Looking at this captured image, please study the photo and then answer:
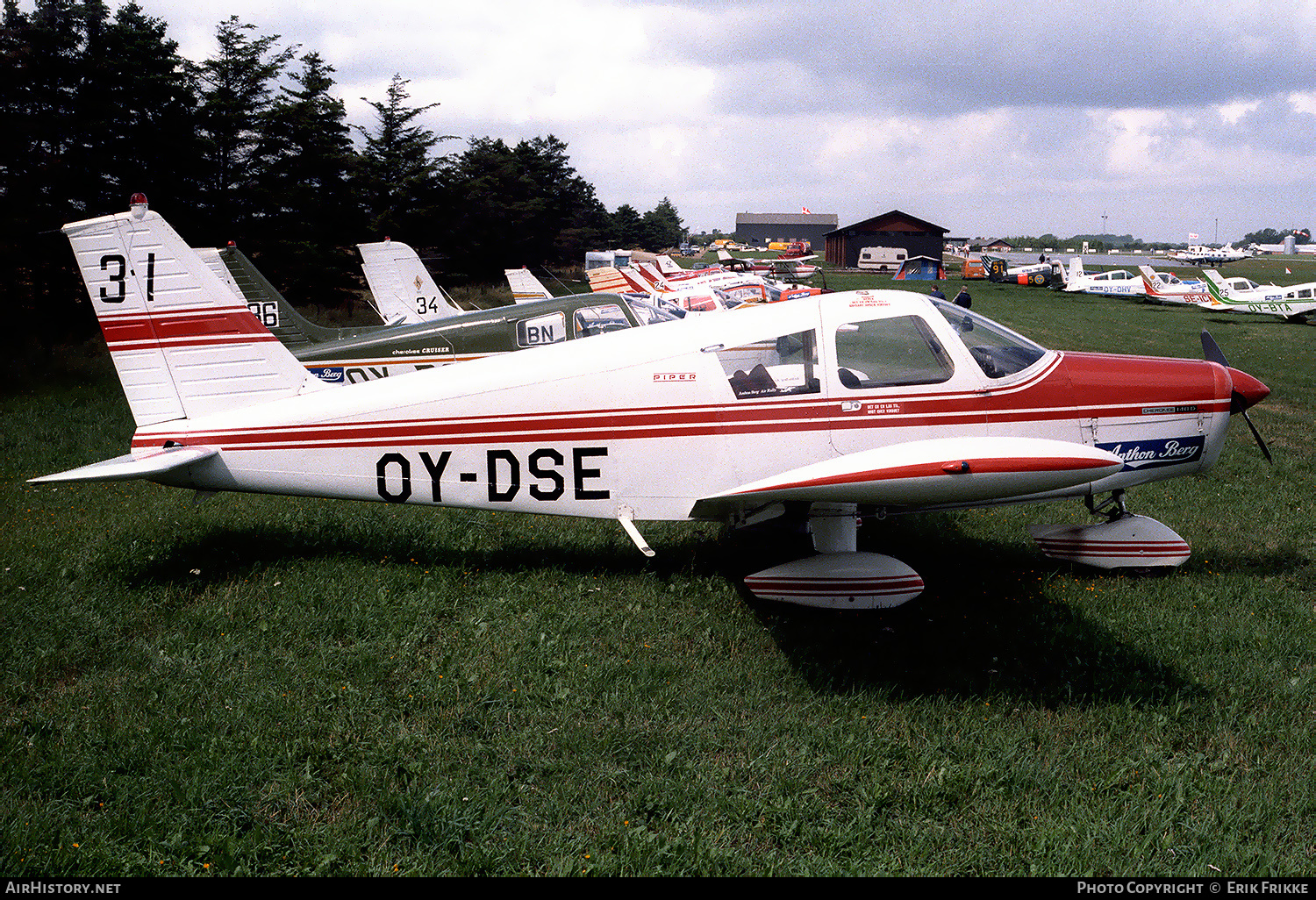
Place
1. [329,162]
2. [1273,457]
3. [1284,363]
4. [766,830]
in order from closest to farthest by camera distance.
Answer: [766,830], [1273,457], [1284,363], [329,162]

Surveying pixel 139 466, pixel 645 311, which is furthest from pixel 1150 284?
pixel 139 466

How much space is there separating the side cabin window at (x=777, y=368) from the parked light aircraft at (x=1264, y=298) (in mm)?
35606

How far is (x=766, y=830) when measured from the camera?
3.83 metres

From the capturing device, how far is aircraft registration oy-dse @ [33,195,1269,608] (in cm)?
582

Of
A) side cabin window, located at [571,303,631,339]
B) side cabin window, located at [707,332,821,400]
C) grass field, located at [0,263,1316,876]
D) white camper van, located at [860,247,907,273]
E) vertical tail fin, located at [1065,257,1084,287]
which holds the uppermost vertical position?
white camper van, located at [860,247,907,273]

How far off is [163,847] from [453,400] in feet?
10.7

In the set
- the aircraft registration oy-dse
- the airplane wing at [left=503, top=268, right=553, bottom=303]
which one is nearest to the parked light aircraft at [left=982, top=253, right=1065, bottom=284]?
the airplane wing at [left=503, top=268, right=553, bottom=303]

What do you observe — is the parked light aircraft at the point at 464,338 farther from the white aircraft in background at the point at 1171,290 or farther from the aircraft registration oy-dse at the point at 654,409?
the white aircraft in background at the point at 1171,290

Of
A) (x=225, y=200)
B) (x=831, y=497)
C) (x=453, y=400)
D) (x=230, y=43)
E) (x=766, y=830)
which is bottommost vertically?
(x=766, y=830)

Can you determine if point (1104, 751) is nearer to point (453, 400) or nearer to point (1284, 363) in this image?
point (453, 400)

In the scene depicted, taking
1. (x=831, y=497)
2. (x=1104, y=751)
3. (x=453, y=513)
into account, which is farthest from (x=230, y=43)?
(x=1104, y=751)

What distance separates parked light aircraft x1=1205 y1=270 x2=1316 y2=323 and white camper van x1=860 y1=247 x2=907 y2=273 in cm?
4209

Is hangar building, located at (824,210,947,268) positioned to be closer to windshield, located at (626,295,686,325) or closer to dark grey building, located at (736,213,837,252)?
windshield, located at (626,295,686,325)

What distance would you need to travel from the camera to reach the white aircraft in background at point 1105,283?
4657 cm
